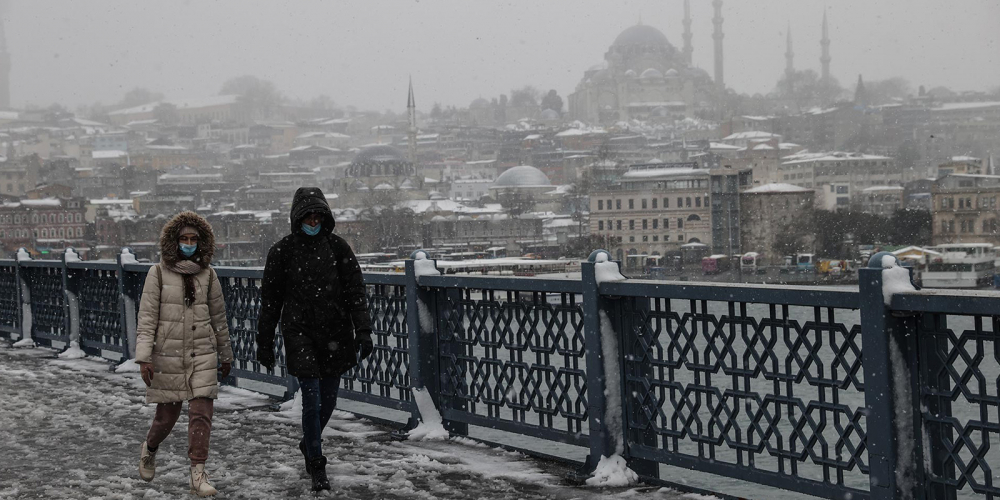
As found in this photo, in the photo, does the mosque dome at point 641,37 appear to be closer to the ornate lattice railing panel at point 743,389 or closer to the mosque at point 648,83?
the mosque at point 648,83

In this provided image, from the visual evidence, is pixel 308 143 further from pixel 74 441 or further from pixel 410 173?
pixel 74 441

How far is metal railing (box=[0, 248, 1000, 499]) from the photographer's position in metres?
3.25

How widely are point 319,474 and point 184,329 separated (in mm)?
754

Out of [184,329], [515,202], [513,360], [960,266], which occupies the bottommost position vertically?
[960,266]

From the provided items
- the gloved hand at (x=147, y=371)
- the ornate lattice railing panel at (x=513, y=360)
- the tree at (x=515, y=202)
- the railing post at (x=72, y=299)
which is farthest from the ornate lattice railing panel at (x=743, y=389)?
the tree at (x=515, y=202)

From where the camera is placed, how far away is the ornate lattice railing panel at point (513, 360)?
459 cm

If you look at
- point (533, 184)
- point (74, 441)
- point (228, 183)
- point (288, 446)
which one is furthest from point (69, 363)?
point (228, 183)

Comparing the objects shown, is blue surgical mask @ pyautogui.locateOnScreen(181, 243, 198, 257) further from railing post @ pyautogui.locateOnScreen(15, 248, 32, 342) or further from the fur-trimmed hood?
railing post @ pyautogui.locateOnScreen(15, 248, 32, 342)

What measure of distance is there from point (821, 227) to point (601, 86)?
8748 centimetres

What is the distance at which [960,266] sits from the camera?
237 ft

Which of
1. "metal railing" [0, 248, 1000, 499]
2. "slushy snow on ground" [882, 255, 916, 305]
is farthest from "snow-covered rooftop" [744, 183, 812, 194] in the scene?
"slushy snow on ground" [882, 255, 916, 305]

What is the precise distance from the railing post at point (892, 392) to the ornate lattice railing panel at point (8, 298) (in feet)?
30.8

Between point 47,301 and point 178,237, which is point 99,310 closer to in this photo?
point 47,301

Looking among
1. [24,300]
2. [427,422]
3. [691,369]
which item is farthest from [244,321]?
[24,300]
